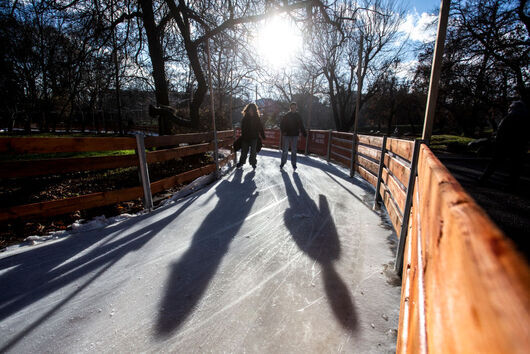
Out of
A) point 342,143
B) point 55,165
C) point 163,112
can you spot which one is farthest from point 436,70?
point 163,112

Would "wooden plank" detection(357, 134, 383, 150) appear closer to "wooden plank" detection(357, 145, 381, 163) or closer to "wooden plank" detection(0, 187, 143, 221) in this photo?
"wooden plank" detection(357, 145, 381, 163)

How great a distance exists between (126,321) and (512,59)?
1780cm

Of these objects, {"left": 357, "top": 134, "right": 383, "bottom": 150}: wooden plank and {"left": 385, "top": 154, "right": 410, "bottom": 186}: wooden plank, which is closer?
{"left": 385, "top": 154, "right": 410, "bottom": 186}: wooden plank

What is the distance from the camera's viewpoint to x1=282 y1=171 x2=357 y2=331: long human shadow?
1825 millimetres

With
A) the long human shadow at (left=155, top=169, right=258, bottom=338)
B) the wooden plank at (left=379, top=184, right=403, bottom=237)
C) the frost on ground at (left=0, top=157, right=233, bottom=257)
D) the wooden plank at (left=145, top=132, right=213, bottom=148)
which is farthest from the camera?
the wooden plank at (left=145, top=132, right=213, bottom=148)

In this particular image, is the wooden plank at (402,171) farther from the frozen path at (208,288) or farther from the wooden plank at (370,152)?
→ the wooden plank at (370,152)

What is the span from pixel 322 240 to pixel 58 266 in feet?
8.91

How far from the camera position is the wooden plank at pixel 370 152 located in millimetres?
4145

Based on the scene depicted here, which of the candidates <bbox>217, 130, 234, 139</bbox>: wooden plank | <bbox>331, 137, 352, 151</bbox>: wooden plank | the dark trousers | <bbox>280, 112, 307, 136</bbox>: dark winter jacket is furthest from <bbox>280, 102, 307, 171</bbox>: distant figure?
<bbox>217, 130, 234, 139</bbox>: wooden plank

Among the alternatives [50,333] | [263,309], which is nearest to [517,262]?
[263,309]

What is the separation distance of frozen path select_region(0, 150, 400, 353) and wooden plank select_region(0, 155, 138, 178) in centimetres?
86

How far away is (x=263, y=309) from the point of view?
70.6 inches

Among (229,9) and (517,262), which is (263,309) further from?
(229,9)

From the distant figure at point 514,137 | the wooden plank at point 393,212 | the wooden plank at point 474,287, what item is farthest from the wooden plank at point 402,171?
the distant figure at point 514,137
